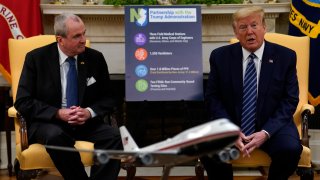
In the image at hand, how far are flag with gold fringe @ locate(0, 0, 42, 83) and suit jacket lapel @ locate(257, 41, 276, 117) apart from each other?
2.30 metres

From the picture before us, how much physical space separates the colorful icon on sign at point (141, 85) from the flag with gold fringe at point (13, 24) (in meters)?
1.27

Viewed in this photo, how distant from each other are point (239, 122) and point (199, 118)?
1902 mm

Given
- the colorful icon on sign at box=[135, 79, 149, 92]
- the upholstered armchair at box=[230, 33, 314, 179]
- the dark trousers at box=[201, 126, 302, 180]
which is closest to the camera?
the dark trousers at box=[201, 126, 302, 180]

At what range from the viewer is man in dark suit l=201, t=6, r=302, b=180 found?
3.44 meters

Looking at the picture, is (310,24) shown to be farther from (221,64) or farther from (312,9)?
(221,64)

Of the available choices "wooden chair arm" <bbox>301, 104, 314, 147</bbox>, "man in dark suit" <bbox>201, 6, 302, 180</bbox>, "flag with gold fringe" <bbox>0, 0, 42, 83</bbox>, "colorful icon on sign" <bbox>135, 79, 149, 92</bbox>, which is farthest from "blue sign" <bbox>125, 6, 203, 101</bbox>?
"flag with gold fringe" <bbox>0, 0, 42, 83</bbox>

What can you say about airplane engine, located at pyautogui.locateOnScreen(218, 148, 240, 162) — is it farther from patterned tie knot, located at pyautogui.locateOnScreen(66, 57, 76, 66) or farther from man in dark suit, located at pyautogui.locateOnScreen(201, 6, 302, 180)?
patterned tie knot, located at pyautogui.locateOnScreen(66, 57, 76, 66)

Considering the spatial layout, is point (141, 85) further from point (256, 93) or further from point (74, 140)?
point (256, 93)

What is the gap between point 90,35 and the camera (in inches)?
216

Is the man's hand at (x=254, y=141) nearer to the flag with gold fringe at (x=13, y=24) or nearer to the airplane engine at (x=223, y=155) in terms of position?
the airplane engine at (x=223, y=155)

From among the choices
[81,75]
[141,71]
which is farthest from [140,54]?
[81,75]

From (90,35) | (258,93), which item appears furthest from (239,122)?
(90,35)

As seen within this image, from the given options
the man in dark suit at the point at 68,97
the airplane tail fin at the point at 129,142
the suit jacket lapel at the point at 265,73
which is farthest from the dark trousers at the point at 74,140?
the airplane tail fin at the point at 129,142

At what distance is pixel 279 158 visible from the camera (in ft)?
11.2
